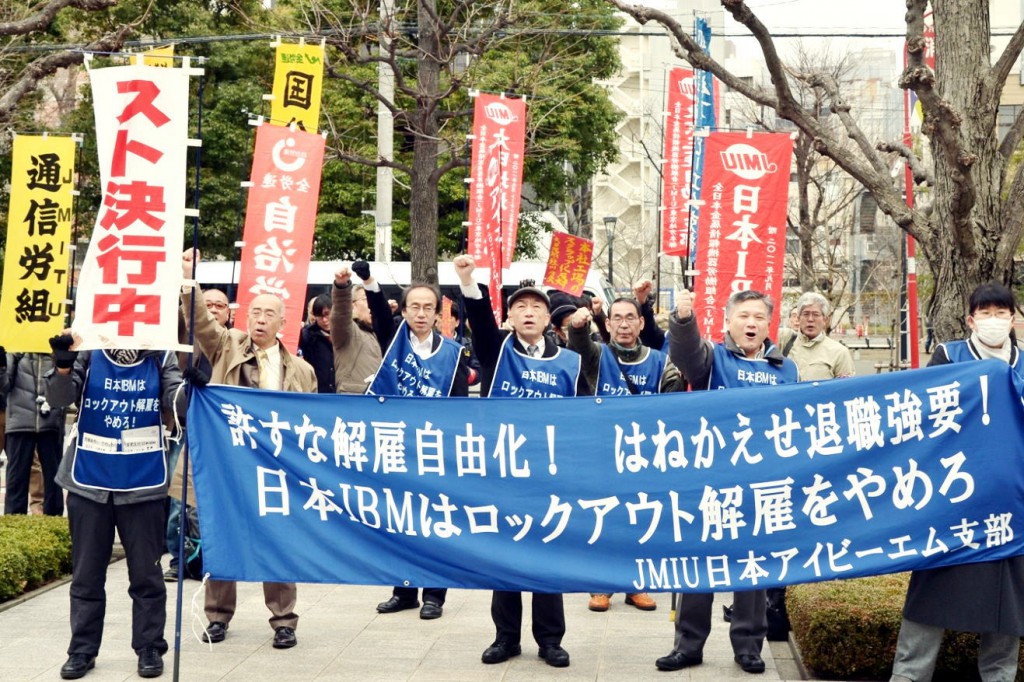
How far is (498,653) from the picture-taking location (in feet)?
21.9

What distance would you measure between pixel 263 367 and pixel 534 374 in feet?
5.18

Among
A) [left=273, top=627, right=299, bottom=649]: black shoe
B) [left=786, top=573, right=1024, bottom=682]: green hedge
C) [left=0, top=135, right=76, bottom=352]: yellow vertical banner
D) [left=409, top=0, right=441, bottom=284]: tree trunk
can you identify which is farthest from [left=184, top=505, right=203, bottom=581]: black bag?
[left=409, top=0, right=441, bottom=284]: tree trunk

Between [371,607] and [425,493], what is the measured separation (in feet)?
8.74

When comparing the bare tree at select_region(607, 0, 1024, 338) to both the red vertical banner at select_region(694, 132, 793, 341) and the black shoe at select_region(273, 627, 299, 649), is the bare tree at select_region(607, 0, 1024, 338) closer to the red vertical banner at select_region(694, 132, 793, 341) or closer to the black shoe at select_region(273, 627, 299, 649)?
the red vertical banner at select_region(694, 132, 793, 341)

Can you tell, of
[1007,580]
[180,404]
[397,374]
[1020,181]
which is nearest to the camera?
[1007,580]

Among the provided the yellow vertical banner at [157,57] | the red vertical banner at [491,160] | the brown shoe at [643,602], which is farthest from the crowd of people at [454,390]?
the red vertical banner at [491,160]

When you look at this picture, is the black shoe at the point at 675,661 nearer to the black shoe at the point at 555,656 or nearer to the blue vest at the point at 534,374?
the black shoe at the point at 555,656

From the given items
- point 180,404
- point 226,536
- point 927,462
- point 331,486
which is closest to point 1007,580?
point 927,462

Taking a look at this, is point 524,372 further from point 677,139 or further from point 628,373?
point 677,139

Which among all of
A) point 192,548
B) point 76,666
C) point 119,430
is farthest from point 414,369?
point 192,548

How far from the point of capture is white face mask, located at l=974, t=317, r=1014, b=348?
5879 millimetres

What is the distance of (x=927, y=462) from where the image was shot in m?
5.74

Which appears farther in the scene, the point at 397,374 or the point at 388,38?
the point at 388,38

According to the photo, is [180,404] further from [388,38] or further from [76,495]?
[388,38]
